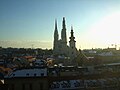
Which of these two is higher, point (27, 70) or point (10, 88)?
point (27, 70)

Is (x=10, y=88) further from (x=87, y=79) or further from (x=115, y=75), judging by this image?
(x=115, y=75)

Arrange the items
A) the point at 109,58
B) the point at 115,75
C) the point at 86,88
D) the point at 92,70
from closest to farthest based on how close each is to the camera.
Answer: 1. the point at 86,88
2. the point at 115,75
3. the point at 92,70
4. the point at 109,58

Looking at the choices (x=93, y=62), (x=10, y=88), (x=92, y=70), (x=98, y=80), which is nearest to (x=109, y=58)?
(x=93, y=62)

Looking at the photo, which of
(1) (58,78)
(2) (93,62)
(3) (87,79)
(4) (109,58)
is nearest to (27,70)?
(1) (58,78)

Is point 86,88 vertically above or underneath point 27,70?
underneath

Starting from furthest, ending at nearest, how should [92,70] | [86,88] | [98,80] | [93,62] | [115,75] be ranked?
[93,62]
[92,70]
[115,75]
[98,80]
[86,88]

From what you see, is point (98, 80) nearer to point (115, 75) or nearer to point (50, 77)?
point (115, 75)

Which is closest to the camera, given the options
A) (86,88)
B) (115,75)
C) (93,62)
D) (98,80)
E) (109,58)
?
(86,88)

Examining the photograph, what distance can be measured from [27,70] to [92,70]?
15368 mm

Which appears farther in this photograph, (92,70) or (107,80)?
(92,70)

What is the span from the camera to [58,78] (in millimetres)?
49625

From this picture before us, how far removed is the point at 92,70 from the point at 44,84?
1392 cm

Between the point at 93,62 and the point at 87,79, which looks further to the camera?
the point at 93,62

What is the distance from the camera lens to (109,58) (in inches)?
4419
